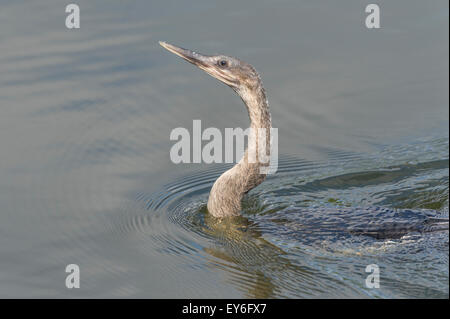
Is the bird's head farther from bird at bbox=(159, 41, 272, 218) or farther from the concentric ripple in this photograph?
the concentric ripple

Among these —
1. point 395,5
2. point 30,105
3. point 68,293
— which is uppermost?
point 395,5

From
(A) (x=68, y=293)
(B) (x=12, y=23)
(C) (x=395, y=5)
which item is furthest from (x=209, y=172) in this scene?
(C) (x=395, y=5)

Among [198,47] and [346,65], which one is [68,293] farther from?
[346,65]

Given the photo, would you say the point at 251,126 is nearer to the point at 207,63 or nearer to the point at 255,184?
the point at 255,184

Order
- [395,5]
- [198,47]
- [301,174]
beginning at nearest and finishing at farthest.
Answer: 1. [301,174]
2. [198,47]
3. [395,5]

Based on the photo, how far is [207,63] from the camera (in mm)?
7078

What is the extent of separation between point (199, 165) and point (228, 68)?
159cm

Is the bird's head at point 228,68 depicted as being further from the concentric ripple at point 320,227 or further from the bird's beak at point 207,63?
the concentric ripple at point 320,227

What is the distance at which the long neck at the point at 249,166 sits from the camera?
6973 mm

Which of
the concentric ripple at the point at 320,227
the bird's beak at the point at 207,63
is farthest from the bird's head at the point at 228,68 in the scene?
the concentric ripple at the point at 320,227

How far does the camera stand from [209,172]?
8164mm

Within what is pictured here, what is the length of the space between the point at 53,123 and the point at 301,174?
2778mm

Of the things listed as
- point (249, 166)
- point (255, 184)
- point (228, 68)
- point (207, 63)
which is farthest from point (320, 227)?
point (207, 63)

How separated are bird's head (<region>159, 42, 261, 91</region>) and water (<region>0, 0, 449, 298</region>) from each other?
1313mm
